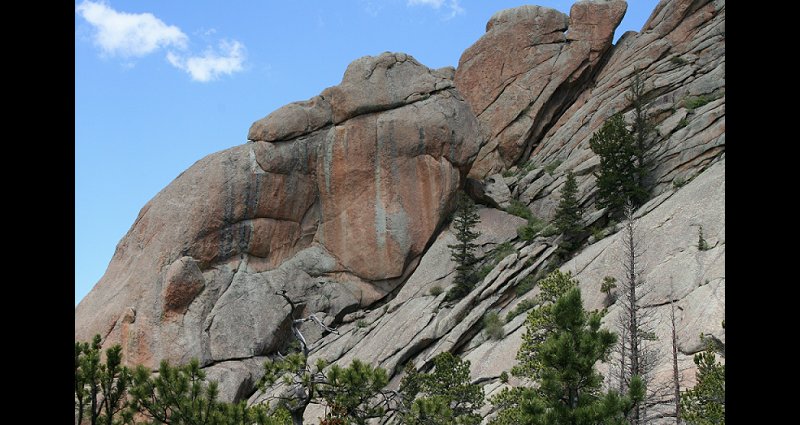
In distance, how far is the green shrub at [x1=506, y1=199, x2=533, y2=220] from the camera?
4319 centimetres

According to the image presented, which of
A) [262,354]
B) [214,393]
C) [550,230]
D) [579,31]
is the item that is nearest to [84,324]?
[262,354]

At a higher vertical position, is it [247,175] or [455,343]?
[247,175]

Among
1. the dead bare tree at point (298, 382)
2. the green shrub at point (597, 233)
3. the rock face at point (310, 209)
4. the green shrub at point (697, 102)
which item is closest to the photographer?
the dead bare tree at point (298, 382)

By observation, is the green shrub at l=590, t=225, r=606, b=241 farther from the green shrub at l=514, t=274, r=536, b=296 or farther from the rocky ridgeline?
the green shrub at l=514, t=274, r=536, b=296

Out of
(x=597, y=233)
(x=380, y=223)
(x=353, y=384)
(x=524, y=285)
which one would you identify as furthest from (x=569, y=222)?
(x=353, y=384)

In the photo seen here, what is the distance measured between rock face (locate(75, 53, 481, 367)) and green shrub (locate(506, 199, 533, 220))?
3.42 metres

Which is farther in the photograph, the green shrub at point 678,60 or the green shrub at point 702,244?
the green shrub at point 678,60

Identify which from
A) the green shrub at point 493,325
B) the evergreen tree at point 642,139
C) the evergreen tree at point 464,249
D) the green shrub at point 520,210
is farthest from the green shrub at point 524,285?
the green shrub at point 520,210

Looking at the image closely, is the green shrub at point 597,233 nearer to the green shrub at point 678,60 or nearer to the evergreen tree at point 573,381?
the green shrub at point 678,60

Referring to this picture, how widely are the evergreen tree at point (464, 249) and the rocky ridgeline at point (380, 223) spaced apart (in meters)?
0.94

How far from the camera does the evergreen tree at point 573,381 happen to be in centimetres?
1347

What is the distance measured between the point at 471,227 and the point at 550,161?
10620 millimetres
